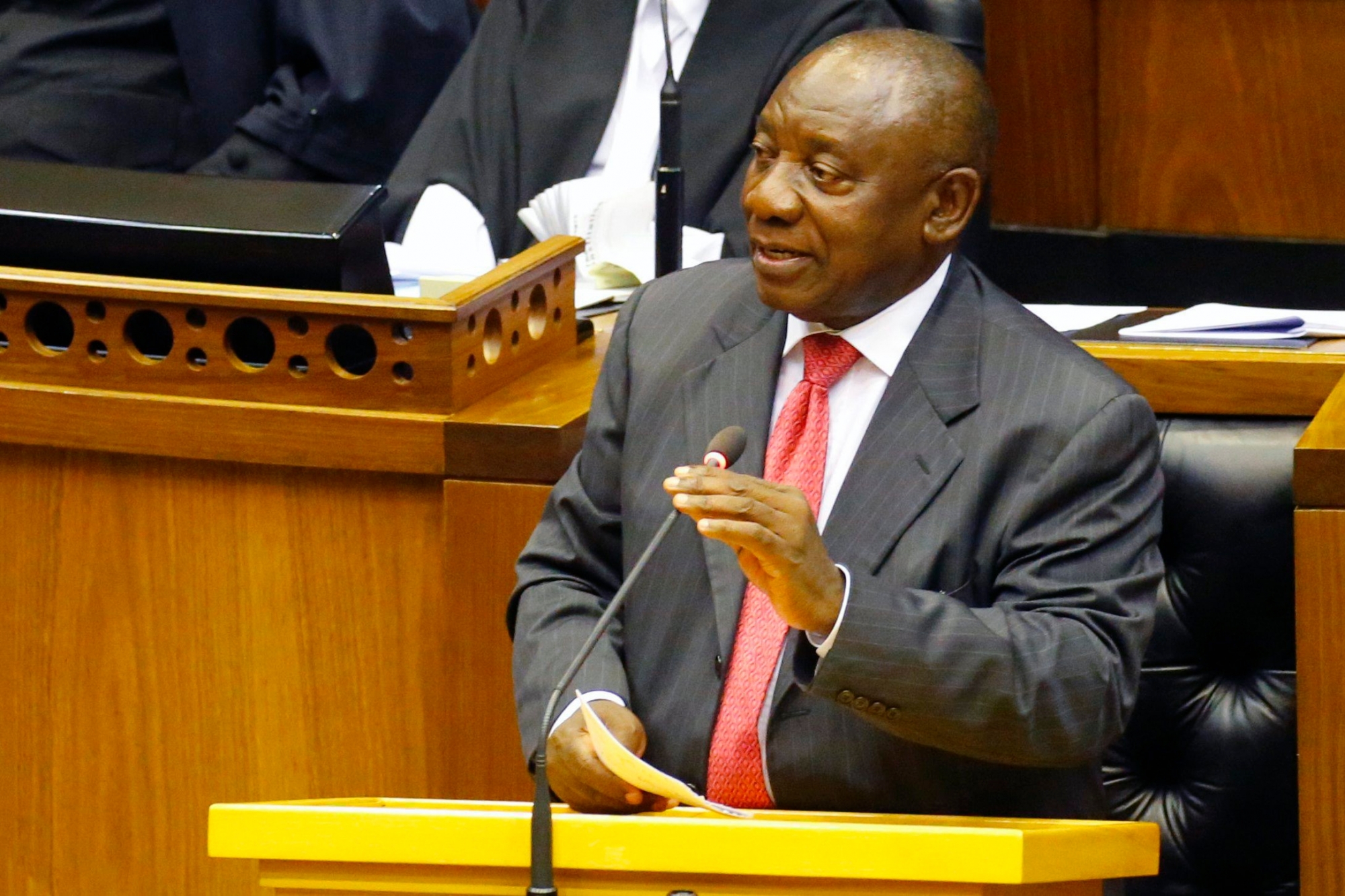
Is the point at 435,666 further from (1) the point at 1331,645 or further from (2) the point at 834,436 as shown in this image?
(1) the point at 1331,645

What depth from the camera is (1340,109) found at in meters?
4.44

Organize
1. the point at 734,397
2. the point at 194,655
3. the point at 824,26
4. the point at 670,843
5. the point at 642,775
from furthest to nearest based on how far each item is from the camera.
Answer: the point at 824,26 → the point at 194,655 → the point at 734,397 → the point at 642,775 → the point at 670,843

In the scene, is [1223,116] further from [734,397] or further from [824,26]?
[734,397]

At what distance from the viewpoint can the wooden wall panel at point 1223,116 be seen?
447 centimetres

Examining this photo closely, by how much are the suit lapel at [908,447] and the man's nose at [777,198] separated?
17cm

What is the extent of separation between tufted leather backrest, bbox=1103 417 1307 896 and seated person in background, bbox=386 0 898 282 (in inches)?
49.3

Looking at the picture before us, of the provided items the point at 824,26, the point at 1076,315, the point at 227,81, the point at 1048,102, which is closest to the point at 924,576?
the point at 1076,315

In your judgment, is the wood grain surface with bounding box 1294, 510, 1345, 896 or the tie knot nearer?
the tie knot

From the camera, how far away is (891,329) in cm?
195

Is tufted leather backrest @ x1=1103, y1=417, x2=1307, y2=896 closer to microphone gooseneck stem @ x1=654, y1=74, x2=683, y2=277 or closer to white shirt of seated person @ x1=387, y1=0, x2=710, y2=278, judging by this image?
microphone gooseneck stem @ x1=654, y1=74, x2=683, y2=277

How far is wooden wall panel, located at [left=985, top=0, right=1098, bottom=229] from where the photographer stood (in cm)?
475

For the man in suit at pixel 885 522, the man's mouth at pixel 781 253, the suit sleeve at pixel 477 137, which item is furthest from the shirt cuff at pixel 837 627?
the suit sleeve at pixel 477 137

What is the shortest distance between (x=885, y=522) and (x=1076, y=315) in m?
0.94

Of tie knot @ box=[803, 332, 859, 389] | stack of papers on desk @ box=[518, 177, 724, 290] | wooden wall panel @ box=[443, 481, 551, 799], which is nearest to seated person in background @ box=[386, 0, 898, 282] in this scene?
stack of papers on desk @ box=[518, 177, 724, 290]
